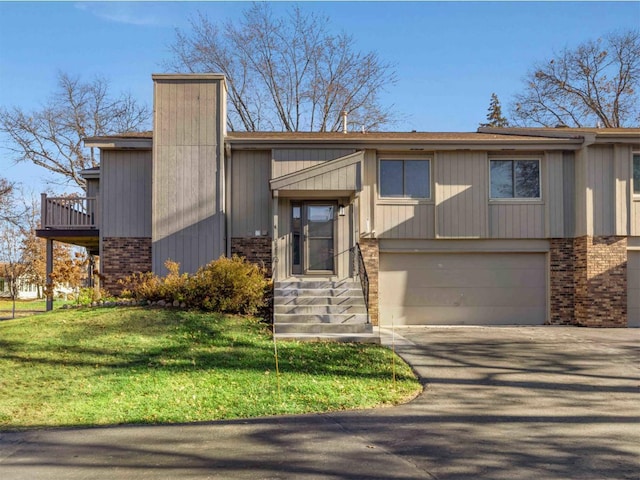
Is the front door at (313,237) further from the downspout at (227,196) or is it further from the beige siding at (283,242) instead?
the downspout at (227,196)

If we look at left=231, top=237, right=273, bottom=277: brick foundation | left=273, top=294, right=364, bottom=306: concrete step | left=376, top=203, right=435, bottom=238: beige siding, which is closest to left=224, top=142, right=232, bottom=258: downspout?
left=231, top=237, right=273, bottom=277: brick foundation

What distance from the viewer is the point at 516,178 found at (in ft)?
53.5

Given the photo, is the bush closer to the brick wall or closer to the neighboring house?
the brick wall

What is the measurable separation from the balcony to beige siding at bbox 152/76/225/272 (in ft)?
8.15

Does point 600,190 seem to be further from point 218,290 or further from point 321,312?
point 218,290

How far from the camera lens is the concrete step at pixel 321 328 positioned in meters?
12.1

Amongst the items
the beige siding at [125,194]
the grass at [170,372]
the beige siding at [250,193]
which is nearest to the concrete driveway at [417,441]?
the grass at [170,372]

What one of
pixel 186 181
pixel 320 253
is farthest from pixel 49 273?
pixel 320 253

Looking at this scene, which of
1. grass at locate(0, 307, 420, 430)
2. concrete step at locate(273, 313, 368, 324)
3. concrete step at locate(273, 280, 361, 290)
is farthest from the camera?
concrete step at locate(273, 280, 361, 290)

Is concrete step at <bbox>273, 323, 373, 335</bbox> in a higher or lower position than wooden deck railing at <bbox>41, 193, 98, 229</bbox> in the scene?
lower

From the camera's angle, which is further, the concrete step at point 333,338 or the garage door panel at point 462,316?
the garage door panel at point 462,316

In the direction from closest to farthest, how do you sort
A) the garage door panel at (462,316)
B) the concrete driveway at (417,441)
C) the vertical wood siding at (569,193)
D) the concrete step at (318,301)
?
1. the concrete driveway at (417,441)
2. the concrete step at (318,301)
3. the garage door panel at (462,316)
4. the vertical wood siding at (569,193)

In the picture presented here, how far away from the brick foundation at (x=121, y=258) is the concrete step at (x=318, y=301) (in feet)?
15.0

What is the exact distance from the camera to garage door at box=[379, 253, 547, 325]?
1603 centimetres
